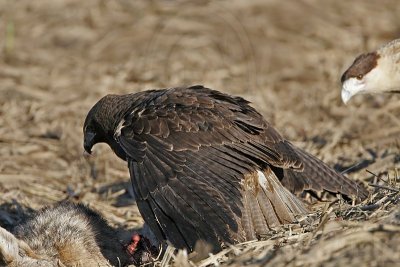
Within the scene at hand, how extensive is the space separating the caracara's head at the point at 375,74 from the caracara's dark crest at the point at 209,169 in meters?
1.59

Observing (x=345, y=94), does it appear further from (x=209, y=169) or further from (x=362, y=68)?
(x=209, y=169)

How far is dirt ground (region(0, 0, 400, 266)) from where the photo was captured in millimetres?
5980

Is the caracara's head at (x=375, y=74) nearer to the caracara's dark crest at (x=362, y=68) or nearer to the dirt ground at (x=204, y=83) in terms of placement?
the caracara's dark crest at (x=362, y=68)

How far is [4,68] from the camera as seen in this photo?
38.3ft

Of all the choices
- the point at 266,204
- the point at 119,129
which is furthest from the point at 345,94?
the point at 119,129

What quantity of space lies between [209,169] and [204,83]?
555 cm

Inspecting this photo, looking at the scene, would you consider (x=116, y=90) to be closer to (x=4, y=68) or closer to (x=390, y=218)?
(x=4, y=68)

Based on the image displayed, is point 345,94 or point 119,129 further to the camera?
point 345,94

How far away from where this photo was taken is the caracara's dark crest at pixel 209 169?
5805mm

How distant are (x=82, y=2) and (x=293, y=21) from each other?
339 centimetres

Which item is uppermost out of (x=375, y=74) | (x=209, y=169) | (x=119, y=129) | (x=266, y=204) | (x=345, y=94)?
(x=375, y=74)

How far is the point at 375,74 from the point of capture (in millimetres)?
8531

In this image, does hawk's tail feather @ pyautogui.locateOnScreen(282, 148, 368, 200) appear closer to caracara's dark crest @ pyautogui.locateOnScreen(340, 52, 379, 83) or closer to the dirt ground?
the dirt ground

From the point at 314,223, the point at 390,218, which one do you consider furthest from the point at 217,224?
the point at 390,218
